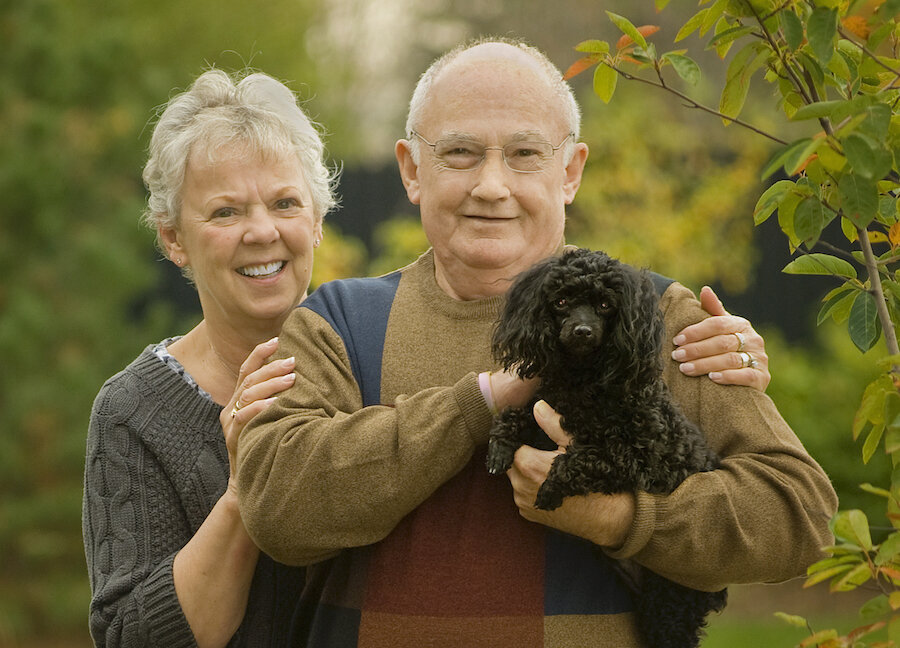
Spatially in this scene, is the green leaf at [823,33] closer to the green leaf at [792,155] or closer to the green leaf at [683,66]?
the green leaf at [792,155]

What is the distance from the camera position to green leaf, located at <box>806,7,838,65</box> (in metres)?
1.73

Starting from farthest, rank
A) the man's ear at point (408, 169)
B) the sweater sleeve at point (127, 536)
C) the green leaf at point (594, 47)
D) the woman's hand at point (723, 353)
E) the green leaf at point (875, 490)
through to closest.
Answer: the man's ear at point (408, 169)
the sweater sleeve at point (127, 536)
the woman's hand at point (723, 353)
the green leaf at point (594, 47)
the green leaf at point (875, 490)

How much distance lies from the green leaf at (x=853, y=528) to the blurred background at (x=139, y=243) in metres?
4.44

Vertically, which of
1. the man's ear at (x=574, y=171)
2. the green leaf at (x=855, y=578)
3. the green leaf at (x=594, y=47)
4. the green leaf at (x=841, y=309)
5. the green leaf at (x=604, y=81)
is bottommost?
the green leaf at (x=855, y=578)

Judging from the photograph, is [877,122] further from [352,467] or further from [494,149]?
[352,467]

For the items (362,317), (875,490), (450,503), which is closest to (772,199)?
(875,490)

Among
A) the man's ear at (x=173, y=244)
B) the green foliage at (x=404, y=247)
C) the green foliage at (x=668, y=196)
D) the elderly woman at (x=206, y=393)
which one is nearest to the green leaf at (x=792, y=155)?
the elderly woman at (x=206, y=393)

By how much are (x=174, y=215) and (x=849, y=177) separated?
2.20 m

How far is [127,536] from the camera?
9.86ft

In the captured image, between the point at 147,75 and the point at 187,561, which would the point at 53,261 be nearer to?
the point at 147,75

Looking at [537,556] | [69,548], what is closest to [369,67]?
[69,548]

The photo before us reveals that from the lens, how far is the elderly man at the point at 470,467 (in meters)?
2.38

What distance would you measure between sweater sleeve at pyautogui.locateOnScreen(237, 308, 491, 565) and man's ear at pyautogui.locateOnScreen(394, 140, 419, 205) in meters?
0.75

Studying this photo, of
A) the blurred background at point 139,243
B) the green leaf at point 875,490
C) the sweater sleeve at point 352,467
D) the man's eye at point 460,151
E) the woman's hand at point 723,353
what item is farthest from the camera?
the blurred background at point 139,243
